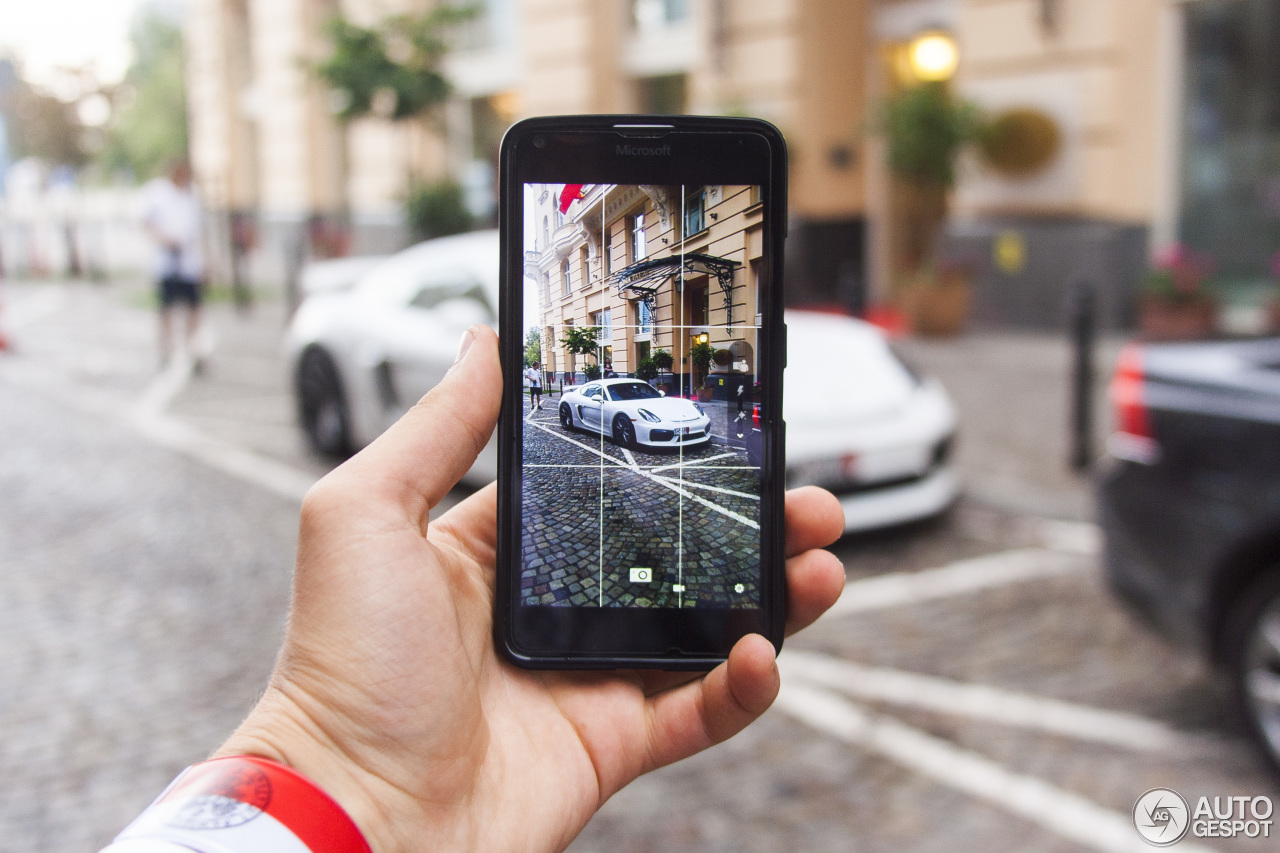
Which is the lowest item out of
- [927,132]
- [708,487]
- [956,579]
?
[956,579]

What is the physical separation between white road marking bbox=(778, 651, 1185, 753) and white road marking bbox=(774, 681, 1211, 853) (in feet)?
0.46

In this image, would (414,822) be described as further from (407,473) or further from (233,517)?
(233,517)

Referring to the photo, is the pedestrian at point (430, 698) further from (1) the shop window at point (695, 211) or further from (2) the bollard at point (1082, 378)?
(2) the bollard at point (1082, 378)

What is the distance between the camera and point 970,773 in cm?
346

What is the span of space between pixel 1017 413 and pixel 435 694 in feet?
25.7

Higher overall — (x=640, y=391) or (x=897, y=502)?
(x=640, y=391)

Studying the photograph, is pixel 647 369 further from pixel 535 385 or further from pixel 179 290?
pixel 179 290

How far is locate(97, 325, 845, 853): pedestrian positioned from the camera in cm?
147

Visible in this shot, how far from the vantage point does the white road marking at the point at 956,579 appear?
16.4 ft

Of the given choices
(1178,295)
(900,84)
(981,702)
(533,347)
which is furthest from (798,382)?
(900,84)

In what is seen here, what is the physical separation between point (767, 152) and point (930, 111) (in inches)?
427

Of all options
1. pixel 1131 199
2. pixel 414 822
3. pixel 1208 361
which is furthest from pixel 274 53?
pixel 414 822

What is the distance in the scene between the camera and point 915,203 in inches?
582

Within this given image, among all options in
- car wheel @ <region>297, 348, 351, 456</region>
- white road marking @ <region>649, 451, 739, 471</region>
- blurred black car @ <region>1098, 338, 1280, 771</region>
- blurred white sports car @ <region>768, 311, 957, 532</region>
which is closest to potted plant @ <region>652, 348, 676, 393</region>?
white road marking @ <region>649, 451, 739, 471</region>
